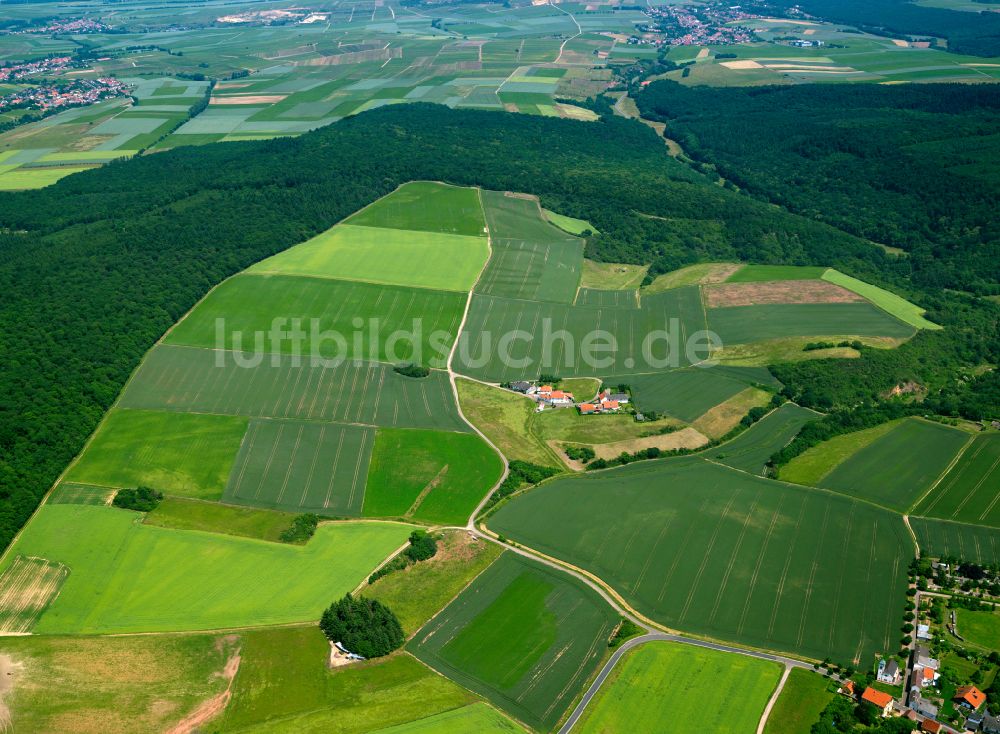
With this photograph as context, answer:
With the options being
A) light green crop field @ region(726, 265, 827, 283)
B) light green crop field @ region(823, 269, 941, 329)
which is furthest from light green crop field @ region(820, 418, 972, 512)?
light green crop field @ region(726, 265, 827, 283)

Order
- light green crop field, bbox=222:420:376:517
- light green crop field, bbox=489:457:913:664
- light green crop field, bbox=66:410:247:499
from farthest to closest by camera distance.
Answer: light green crop field, bbox=66:410:247:499 → light green crop field, bbox=222:420:376:517 → light green crop field, bbox=489:457:913:664

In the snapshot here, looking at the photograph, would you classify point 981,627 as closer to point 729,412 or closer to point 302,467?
point 729,412

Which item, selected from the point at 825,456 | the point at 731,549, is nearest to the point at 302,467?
the point at 731,549

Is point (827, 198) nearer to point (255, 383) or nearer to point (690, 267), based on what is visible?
point (690, 267)

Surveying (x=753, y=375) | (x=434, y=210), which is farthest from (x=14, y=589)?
(x=434, y=210)

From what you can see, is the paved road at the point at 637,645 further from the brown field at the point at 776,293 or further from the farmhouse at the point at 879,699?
the brown field at the point at 776,293

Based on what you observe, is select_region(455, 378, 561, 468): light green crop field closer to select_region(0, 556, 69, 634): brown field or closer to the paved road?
the paved road
